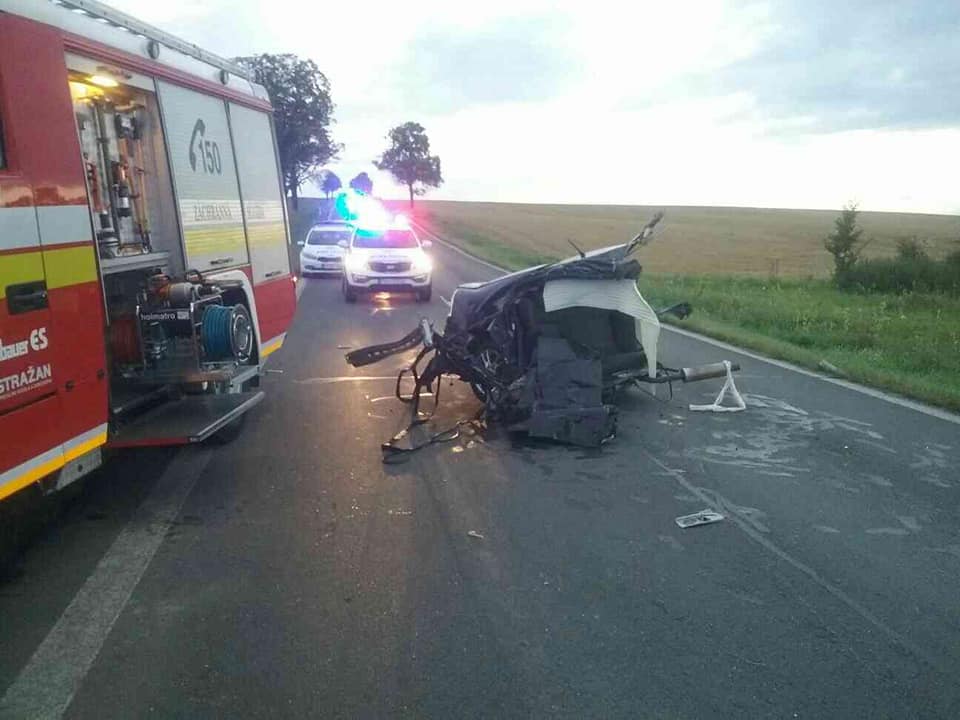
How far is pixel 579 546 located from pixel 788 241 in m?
74.0

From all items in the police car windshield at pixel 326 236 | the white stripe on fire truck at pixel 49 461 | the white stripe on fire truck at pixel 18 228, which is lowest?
the white stripe on fire truck at pixel 49 461

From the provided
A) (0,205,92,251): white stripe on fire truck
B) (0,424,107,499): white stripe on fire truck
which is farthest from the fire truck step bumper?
(0,205,92,251): white stripe on fire truck

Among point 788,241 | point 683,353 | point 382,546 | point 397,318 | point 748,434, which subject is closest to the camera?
point 382,546

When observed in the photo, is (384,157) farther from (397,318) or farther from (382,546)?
(382,546)

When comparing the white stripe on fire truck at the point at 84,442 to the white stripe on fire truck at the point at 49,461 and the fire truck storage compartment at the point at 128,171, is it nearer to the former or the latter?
the white stripe on fire truck at the point at 49,461

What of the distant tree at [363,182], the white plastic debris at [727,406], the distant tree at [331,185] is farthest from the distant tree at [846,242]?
the distant tree at [363,182]

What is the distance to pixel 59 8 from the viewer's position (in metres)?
5.46

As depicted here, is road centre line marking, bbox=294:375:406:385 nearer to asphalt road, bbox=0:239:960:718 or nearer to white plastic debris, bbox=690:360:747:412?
asphalt road, bbox=0:239:960:718

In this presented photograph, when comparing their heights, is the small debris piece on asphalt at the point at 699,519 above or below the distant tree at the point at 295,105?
below

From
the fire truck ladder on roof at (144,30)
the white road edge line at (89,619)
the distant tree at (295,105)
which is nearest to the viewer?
the white road edge line at (89,619)

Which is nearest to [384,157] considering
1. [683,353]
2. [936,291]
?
[936,291]

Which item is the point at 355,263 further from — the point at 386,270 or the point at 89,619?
the point at 89,619

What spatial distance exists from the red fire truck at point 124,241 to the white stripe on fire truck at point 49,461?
0.5 inches

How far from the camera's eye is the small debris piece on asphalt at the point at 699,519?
5.65m
